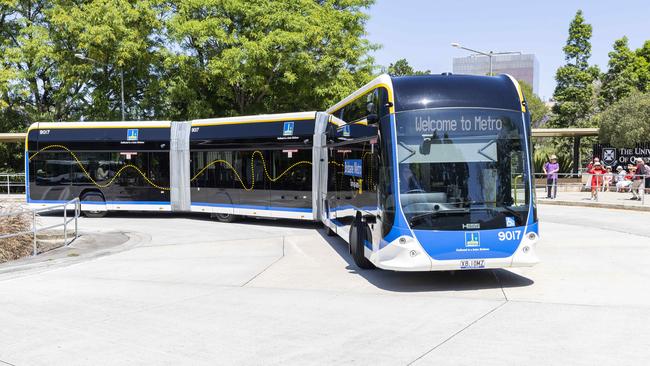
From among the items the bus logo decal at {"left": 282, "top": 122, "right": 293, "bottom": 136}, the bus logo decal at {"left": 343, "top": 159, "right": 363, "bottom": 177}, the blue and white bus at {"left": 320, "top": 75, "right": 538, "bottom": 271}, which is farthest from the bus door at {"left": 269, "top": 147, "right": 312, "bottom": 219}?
the blue and white bus at {"left": 320, "top": 75, "right": 538, "bottom": 271}

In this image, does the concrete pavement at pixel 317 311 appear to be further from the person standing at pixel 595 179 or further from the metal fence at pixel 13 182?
the metal fence at pixel 13 182

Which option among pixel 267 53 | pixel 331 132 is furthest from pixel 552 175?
pixel 331 132

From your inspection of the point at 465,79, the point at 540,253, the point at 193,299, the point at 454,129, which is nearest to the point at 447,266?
the point at 454,129

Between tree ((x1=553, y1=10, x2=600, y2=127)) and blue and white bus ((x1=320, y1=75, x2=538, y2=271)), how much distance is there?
3941cm

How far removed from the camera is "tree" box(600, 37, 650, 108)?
46.8m

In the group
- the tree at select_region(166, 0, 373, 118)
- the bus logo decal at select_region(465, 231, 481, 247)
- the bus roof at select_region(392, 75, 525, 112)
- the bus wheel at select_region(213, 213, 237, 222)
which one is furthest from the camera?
the tree at select_region(166, 0, 373, 118)

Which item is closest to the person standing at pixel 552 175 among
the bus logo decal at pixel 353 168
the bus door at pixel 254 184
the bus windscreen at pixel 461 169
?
the bus door at pixel 254 184

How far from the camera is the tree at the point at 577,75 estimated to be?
4447 centimetres

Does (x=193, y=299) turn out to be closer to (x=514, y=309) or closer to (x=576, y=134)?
(x=514, y=309)

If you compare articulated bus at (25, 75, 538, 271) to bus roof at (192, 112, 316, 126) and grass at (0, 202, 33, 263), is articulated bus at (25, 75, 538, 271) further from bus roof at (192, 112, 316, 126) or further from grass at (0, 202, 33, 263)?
grass at (0, 202, 33, 263)

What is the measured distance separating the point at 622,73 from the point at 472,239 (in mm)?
45174

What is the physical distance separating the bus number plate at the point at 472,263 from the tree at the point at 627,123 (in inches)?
1077

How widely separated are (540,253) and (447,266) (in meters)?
4.38

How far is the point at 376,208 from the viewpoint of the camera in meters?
9.29
